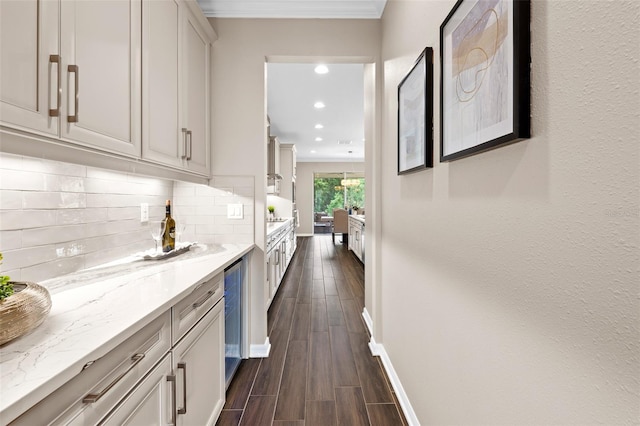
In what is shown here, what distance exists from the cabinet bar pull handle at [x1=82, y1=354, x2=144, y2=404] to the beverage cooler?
93cm

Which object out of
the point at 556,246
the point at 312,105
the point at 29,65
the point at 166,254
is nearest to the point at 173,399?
the point at 166,254

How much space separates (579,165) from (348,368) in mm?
2054

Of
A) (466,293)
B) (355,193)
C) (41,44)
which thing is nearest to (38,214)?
(41,44)

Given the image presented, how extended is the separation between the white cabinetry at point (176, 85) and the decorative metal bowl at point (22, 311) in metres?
0.81

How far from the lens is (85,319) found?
2.87 feet

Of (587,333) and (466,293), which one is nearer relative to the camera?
(587,333)

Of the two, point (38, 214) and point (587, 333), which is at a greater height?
point (38, 214)

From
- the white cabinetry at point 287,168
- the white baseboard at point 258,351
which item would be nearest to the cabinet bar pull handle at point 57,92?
the white baseboard at point 258,351

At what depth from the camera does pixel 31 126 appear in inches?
34.5

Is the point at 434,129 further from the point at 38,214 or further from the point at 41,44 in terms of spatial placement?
the point at 38,214

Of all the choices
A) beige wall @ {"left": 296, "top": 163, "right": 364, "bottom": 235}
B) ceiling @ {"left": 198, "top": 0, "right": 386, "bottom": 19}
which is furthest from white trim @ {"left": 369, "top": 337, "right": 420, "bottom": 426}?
beige wall @ {"left": 296, "top": 163, "right": 364, "bottom": 235}

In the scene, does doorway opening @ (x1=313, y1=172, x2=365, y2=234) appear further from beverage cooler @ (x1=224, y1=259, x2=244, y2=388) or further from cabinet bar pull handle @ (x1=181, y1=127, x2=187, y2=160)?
cabinet bar pull handle @ (x1=181, y1=127, x2=187, y2=160)

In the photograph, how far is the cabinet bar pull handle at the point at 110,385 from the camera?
72cm

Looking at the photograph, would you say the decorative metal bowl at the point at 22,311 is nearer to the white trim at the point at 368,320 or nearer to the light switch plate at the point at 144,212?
the light switch plate at the point at 144,212
